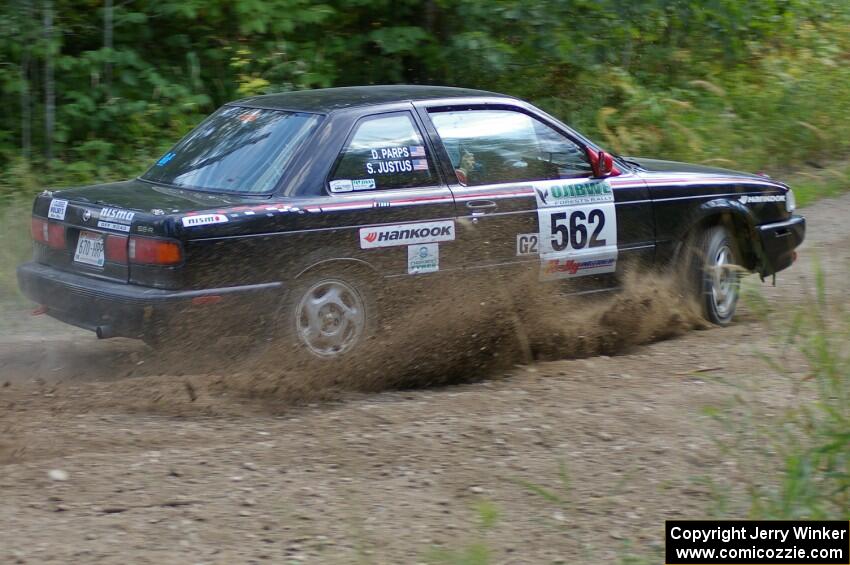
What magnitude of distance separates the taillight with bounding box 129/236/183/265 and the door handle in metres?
1.74

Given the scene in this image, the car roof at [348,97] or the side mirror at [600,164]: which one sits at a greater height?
the car roof at [348,97]

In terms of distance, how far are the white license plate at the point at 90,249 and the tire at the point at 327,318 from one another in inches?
39.4

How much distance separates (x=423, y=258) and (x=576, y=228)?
1086mm

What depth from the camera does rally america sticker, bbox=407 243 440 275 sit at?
231 inches

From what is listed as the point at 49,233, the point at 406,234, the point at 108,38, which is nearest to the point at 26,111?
the point at 108,38

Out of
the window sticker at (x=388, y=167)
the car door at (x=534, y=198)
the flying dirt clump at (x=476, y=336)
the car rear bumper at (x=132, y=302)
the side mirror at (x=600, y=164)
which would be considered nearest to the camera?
the car rear bumper at (x=132, y=302)

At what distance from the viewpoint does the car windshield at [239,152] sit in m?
5.70

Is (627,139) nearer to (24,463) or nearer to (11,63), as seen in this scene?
(11,63)

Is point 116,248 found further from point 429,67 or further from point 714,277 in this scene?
point 429,67

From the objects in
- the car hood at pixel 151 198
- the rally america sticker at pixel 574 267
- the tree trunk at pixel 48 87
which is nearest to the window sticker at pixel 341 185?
the car hood at pixel 151 198

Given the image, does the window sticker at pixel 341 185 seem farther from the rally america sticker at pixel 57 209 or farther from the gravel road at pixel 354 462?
the rally america sticker at pixel 57 209

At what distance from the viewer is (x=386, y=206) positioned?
5785 millimetres

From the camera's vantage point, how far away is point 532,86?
477 inches

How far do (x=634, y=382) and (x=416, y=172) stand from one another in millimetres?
1679
